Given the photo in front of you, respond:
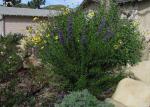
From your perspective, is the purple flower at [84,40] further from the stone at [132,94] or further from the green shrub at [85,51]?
the stone at [132,94]

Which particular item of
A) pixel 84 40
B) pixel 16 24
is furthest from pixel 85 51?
pixel 16 24

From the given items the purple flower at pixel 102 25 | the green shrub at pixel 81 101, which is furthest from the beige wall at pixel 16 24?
the green shrub at pixel 81 101

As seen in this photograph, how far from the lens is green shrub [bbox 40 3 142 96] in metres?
8.66

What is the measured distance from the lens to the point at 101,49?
28.2 feet

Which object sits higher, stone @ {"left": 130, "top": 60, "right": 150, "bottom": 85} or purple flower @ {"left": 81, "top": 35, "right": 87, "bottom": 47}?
purple flower @ {"left": 81, "top": 35, "right": 87, "bottom": 47}

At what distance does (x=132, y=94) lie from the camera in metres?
8.36

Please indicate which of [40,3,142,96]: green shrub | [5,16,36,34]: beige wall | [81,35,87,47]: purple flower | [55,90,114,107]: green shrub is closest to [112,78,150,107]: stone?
[40,3,142,96]: green shrub

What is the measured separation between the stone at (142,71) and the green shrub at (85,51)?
42 centimetres

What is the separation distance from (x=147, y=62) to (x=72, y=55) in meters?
1.97

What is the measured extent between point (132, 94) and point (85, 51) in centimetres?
116

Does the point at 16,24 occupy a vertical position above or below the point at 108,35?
below

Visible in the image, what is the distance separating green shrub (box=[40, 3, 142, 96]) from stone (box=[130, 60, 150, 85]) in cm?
42

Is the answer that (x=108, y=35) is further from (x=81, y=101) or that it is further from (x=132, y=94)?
(x=81, y=101)

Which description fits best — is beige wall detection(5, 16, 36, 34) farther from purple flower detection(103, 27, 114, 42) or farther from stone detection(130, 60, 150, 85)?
purple flower detection(103, 27, 114, 42)
